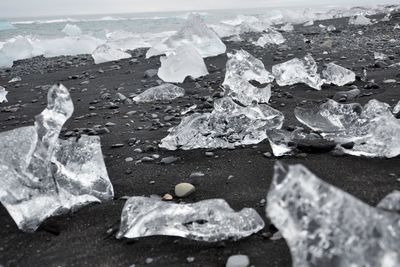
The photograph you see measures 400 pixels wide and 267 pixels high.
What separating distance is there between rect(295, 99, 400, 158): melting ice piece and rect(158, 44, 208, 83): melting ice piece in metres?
2.69

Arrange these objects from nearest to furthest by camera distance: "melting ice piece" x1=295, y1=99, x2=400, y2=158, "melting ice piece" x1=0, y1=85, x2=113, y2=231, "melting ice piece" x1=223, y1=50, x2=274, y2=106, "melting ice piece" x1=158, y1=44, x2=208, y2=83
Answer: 1. "melting ice piece" x1=0, y1=85, x2=113, y2=231
2. "melting ice piece" x1=295, y1=99, x2=400, y2=158
3. "melting ice piece" x1=223, y1=50, x2=274, y2=106
4. "melting ice piece" x1=158, y1=44, x2=208, y2=83

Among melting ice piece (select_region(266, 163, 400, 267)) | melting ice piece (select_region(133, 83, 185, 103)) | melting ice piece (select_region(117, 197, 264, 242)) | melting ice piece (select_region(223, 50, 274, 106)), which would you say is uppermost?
melting ice piece (select_region(266, 163, 400, 267))

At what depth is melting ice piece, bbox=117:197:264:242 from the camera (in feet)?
5.52

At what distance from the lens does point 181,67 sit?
5395mm

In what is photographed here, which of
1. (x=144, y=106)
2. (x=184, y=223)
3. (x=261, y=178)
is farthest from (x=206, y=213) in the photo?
(x=144, y=106)

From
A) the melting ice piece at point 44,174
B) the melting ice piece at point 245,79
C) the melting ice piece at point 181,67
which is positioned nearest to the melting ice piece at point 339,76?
the melting ice piece at point 245,79

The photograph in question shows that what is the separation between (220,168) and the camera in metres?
2.46

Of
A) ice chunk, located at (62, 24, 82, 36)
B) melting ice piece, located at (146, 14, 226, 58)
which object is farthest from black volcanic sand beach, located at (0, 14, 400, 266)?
ice chunk, located at (62, 24, 82, 36)

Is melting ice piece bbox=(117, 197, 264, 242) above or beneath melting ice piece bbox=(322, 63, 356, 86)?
above

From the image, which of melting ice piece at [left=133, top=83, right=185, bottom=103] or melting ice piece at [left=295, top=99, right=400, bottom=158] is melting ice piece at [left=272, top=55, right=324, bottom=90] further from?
melting ice piece at [left=295, top=99, right=400, bottom=158]

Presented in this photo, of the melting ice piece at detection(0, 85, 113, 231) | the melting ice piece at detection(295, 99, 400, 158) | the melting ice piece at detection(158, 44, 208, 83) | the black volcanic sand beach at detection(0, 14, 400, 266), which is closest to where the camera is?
the black volcanic sand beach at detection(0, 14, 400, 266)

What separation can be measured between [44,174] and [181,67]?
357cm

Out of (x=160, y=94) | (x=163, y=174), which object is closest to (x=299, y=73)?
(x=160, y=94)

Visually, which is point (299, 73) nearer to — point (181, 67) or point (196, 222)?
point (181, 67)
